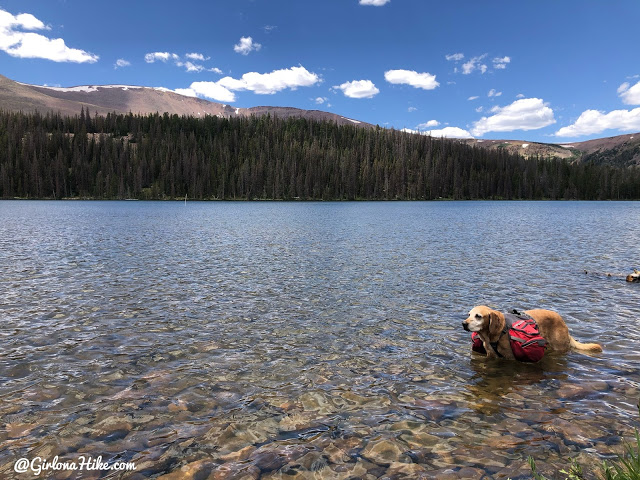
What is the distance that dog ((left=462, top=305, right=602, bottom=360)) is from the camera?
10.1m

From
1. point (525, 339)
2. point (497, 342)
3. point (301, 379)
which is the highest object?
point (525, 339)

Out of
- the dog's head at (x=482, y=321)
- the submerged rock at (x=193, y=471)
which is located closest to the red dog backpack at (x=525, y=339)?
the dog's head at (x=482, y=321)

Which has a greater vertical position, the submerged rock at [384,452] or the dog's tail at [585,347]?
the dog's tail at [585,347]

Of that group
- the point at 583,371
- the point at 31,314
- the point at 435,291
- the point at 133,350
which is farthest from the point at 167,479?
the point at 435,291

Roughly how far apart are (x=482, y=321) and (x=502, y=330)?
71cm

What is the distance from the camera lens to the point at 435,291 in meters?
19.2

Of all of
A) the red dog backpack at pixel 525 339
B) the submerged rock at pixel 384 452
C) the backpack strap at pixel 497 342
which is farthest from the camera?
the backpack strap at pixel 497 342

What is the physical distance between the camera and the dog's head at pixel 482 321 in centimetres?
996

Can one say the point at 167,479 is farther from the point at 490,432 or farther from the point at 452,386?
the point at 452,386

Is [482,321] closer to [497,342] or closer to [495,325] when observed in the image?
[495,325]

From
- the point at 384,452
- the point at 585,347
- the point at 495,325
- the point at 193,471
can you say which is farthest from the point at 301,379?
the point at 585,347

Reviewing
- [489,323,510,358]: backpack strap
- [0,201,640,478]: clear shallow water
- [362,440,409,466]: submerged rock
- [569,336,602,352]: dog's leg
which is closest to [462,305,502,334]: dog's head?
[489,323,510,358]: backpack strap

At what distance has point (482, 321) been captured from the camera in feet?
33.0

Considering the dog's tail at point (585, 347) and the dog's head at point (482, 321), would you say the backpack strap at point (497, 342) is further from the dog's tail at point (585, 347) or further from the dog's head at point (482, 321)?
the dog's tail at point (585, 347)
